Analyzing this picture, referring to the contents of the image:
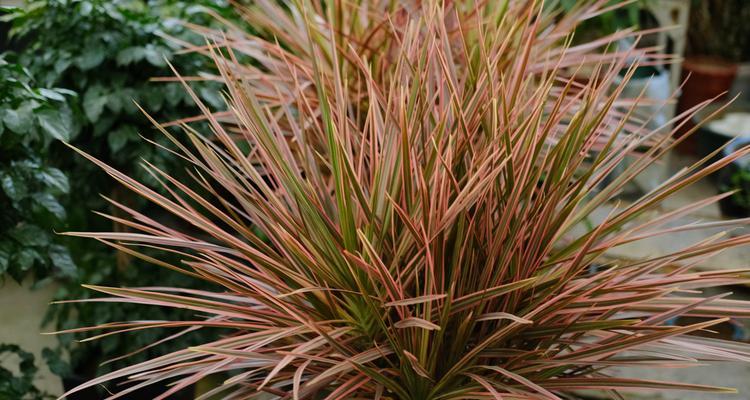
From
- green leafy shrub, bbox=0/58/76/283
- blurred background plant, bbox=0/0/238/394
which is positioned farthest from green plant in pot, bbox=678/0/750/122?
green leafy shrub, bbox=0/58/76/283

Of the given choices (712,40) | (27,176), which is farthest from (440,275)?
(712,40)

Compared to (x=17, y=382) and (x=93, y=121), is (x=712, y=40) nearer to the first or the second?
(x=93, y=121)

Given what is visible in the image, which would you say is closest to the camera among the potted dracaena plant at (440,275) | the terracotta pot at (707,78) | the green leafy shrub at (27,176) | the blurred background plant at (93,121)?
the potted dracaena plant at (440,275)

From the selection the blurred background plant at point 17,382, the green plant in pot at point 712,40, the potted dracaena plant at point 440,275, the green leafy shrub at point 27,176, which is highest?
the green plant in pot at point 712,40

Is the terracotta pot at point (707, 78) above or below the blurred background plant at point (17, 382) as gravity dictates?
above

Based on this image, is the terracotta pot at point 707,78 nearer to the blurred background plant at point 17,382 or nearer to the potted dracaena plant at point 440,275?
the potted dracaena plant at point 440,275

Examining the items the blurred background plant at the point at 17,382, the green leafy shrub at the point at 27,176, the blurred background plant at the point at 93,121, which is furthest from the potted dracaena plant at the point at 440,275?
the blurred background plant at the point at 17,382

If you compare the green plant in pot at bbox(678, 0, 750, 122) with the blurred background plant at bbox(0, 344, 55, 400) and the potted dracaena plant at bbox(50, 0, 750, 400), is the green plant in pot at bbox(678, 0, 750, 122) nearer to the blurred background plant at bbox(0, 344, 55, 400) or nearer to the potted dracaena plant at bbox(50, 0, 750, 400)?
the potted dracaena plant at bbox(50, 0, 750, 400)

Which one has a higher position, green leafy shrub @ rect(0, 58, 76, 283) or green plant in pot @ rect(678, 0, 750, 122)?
green plant in pot @ rect(678, 0, 750, 122)

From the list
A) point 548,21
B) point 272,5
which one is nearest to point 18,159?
point 272,5
